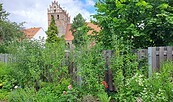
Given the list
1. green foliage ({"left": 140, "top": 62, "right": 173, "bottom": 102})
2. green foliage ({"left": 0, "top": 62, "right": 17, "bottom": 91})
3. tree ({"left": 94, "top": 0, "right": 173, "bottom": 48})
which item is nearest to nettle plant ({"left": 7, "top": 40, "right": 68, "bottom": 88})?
green foliage ({"left": 0, "top": 62, "right": 17, "bottom": 91})

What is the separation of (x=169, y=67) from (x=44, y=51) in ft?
10.8

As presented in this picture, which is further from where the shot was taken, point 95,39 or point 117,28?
point 95,39

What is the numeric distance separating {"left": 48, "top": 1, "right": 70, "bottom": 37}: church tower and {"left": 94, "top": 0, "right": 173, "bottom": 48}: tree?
36790mm

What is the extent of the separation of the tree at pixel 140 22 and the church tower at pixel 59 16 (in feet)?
121

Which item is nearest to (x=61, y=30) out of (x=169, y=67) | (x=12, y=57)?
(x=12, y=57)

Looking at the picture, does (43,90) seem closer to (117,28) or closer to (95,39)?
(95,39)

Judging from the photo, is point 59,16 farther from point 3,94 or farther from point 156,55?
point 156,55

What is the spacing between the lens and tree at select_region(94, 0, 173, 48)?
14.7 ft

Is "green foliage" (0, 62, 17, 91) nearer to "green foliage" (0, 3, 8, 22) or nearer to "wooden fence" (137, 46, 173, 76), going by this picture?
"wooden fence" (137, 46, 173, 76)

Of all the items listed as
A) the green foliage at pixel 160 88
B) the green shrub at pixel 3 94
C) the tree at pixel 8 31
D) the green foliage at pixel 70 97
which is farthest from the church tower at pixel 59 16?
the green foliage at pixel 160 88

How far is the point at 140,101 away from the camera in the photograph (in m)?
3.17

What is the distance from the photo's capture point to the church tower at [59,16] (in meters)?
42.1

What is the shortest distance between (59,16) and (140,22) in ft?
133

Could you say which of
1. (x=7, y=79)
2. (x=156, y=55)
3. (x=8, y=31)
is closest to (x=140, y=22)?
(x=156, y=55)
